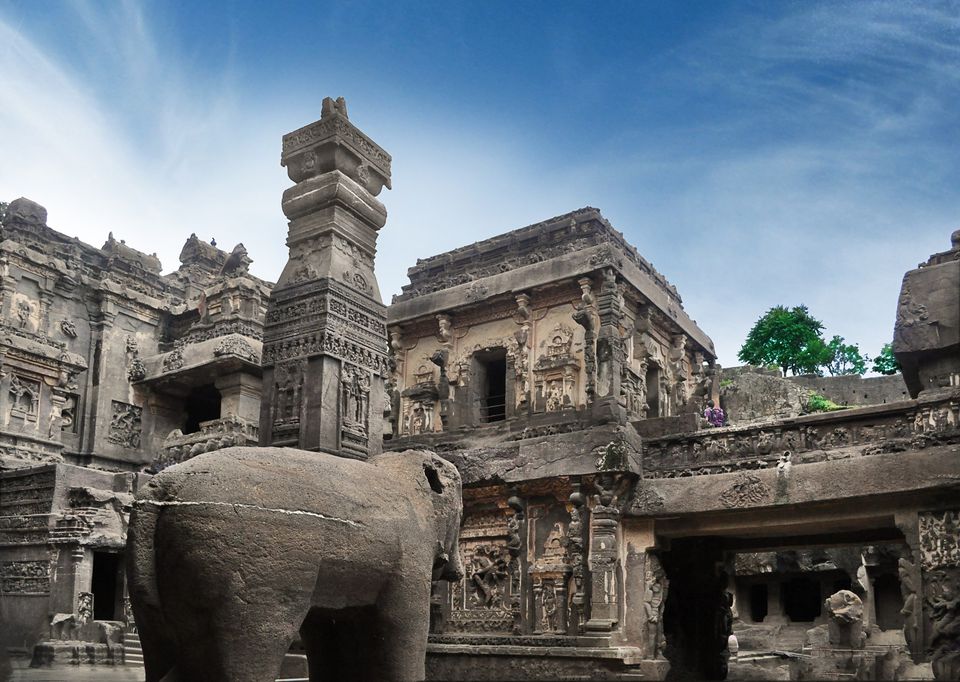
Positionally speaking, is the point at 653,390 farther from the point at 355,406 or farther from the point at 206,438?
the point at 355,406

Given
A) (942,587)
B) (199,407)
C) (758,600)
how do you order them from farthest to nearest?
1. (758,600)
2. (199,407)
3. (942,587)

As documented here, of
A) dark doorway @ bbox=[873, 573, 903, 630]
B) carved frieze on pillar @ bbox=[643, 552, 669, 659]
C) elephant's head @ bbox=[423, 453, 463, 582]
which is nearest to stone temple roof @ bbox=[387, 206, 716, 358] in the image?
carved frieze on pillar @ bbox=[643, 552, 669, 659]

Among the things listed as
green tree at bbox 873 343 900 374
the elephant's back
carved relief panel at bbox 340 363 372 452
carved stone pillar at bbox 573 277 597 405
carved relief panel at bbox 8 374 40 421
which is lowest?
the elephant's back

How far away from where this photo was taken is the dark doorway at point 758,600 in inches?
1002

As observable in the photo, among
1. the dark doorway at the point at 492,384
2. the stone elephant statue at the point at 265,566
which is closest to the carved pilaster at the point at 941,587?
the stone elephant statue at the point at 265,566

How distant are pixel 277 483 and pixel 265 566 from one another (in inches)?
15.6

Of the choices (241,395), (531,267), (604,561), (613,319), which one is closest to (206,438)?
(241,395)

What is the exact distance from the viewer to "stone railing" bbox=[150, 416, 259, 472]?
705 inches

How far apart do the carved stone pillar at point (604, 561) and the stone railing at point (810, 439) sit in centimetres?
65

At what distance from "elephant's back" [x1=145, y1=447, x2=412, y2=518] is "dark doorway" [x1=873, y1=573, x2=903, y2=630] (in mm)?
21619

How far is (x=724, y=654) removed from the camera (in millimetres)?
13727

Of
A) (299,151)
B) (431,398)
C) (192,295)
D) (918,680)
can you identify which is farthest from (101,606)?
(918,680)

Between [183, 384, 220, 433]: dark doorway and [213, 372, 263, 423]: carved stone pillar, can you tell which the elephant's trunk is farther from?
[183, 384, 220, 433]: dark doorway

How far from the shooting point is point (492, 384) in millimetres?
20141
